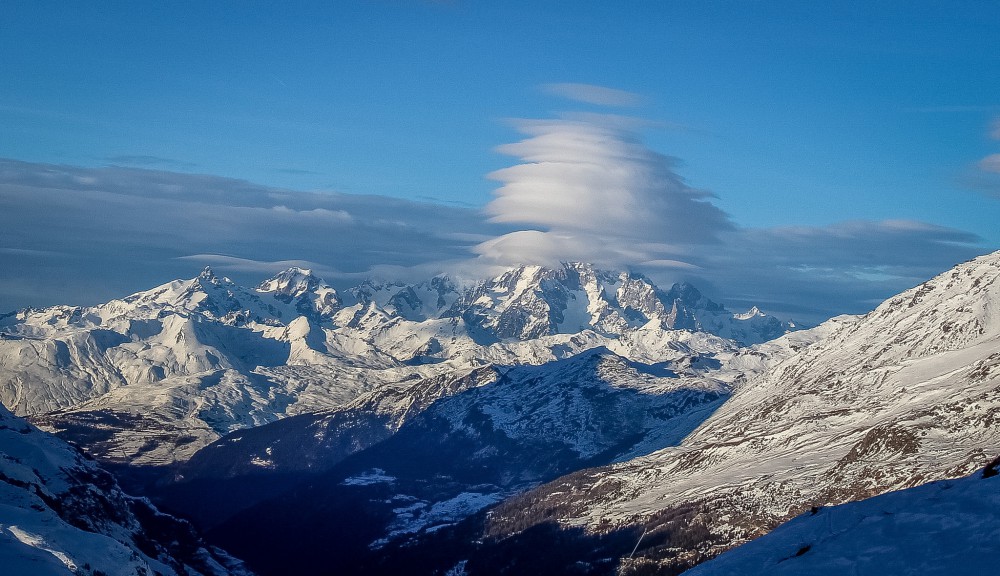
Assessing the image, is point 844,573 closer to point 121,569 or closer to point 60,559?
point 60,559

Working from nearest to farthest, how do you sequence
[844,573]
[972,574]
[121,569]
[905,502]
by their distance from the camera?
[972,574] → [844,573] → [905,502] → [121,569]

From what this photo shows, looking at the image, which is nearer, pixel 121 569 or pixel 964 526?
pixel 964 526

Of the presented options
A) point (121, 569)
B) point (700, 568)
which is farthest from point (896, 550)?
point (121, 569)

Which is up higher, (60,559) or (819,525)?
(819,525)

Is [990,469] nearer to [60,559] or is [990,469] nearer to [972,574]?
[972,574]

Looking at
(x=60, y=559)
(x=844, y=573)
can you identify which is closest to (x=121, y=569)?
(x=60, y=559)

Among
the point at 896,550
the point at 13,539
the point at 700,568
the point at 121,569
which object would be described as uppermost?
the point at 896,550

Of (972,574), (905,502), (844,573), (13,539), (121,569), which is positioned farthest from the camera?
(121,569)
